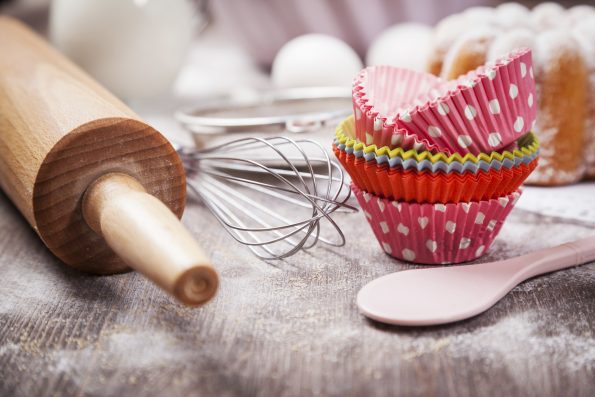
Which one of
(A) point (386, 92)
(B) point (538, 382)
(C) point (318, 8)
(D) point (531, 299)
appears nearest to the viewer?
(B) point (538, 382)

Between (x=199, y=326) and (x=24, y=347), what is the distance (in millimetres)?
124

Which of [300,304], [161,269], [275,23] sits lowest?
[275,23]

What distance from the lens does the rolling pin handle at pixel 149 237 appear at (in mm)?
456

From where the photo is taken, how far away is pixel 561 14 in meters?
0.88

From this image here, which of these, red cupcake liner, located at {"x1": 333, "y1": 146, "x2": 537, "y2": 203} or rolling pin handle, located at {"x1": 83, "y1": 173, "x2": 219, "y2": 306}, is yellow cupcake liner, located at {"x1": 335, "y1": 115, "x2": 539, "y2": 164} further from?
rolling pin handle, located at {"x1": 83, "y1": 173, "x2": 219, "y2": 306}

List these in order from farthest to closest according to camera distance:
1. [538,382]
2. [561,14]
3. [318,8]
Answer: [318,8] < [561,14] < [538,382]

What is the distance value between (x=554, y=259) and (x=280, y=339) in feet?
0.81

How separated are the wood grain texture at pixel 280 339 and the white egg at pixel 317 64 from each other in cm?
48

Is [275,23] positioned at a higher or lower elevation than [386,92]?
lower

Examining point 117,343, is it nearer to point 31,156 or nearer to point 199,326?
point 199,326

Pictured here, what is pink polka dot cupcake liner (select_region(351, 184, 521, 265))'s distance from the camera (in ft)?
1.96

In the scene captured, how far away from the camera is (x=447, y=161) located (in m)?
0.57

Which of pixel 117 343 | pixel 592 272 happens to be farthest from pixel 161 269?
pixel 592 272

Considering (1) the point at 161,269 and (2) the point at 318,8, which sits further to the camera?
(2) the point at 318,8
